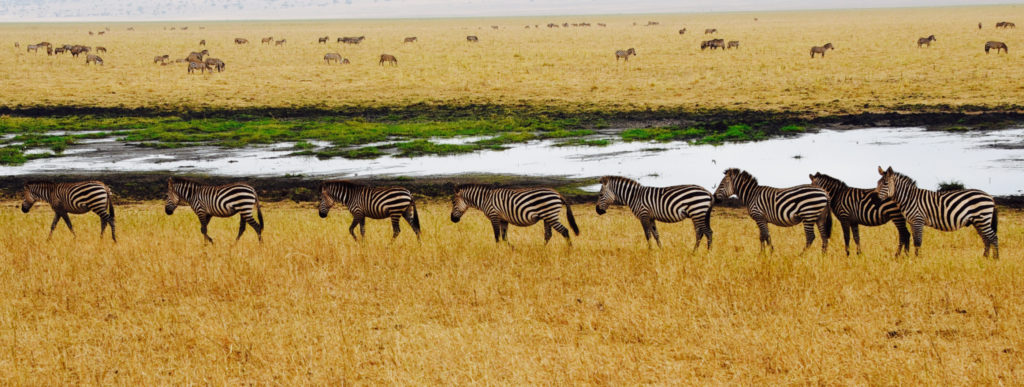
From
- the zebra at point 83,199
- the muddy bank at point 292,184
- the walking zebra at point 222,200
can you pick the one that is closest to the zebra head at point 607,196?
the walking zebra at point 222,200

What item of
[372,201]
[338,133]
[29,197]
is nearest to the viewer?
[372,201]

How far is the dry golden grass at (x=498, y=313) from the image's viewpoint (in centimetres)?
837

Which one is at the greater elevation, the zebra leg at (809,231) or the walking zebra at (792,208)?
the walking zebra at (792,208)

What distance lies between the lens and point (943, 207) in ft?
40.7

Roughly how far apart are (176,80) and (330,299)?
41273 millimetres

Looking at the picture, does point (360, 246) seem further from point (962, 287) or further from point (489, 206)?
point (962, 287)

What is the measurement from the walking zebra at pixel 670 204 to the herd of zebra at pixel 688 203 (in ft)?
0.04

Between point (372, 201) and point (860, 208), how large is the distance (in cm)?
687

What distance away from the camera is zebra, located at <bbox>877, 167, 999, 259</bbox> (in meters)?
12.3

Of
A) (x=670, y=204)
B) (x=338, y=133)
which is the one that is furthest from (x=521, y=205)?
(x=338, y=133)

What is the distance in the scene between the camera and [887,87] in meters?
39.6

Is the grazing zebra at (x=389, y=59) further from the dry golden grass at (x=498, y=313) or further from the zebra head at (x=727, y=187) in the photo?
the zebra head at (x=727, y=187)

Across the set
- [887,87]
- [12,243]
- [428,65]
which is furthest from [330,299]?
[428,65]

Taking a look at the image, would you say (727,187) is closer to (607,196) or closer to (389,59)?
(607,196)
